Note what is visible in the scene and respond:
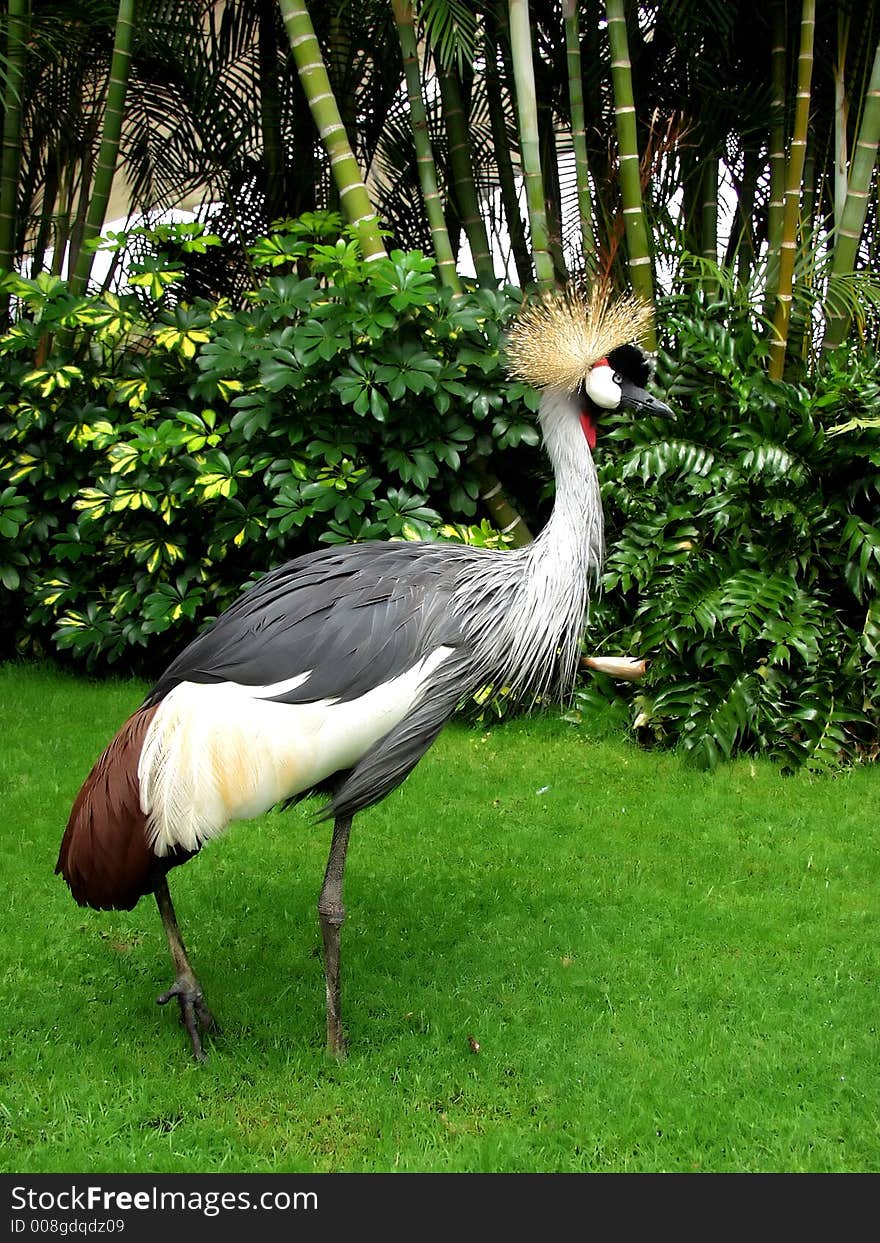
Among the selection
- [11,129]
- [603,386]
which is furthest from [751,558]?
[11,129]

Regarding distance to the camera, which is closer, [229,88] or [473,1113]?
[473,1113]

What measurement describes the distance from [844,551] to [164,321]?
146 inches

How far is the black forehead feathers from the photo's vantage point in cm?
371

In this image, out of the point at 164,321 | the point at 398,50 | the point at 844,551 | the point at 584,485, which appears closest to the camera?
the point at 584,485

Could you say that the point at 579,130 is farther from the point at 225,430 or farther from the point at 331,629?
the point at 331,629

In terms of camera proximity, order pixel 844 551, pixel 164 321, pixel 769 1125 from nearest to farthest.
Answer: pixel 769 1125 < pixel 844 551 < pixel 164 321

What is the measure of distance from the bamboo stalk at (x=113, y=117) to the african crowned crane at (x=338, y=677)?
3.65m

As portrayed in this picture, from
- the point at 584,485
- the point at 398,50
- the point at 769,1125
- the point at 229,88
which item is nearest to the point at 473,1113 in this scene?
the point at 769,1125

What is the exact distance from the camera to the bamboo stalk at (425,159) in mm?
5957

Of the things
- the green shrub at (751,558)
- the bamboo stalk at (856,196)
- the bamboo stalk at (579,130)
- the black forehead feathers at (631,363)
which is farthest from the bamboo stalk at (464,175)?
the black forehead feathers at (631,363)

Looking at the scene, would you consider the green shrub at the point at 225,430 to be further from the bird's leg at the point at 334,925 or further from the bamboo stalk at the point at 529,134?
the bird's leg at the point at 334,925

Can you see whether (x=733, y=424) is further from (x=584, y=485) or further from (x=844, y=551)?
(x=584, y=485)

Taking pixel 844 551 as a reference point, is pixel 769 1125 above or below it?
below

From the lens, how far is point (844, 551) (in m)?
5.49
